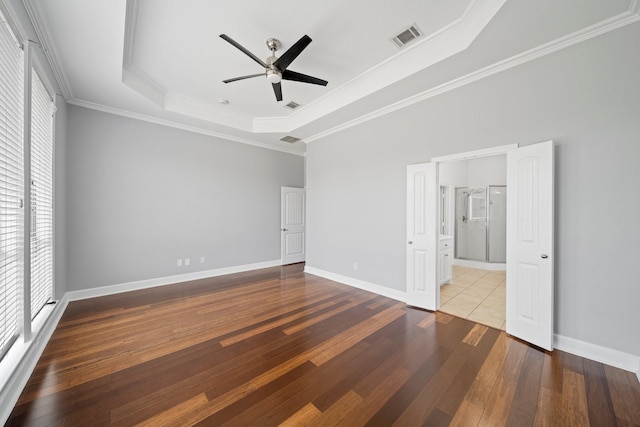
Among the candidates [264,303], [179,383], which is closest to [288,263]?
[264,303]

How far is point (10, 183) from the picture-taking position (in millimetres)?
1959

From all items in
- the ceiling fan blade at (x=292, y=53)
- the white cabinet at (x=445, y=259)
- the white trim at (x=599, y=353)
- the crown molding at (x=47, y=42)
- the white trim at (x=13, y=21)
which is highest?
the crown molding at (x=47, y=42)

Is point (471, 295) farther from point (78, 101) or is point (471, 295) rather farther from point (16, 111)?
point (78, 101)

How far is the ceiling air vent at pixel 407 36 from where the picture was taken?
106 inches

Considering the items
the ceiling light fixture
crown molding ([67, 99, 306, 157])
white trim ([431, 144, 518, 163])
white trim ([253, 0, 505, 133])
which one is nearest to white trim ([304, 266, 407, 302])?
white trim ([431, 144, 518, 163])

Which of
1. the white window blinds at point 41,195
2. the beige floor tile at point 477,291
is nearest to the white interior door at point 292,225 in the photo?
the beige floor tile at point 477,291

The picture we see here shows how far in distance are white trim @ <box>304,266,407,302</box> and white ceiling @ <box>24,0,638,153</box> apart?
2973 millimetres

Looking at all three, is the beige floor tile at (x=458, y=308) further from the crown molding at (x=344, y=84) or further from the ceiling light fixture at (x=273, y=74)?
the ceiling light fixture at (x=273, y=74)

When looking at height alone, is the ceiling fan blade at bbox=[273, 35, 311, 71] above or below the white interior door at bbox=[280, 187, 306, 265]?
above

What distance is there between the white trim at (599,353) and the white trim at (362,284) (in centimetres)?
175

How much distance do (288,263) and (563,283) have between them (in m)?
5.28

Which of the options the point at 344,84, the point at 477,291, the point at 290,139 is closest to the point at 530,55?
the point at 344,84

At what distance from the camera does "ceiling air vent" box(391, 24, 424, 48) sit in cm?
270

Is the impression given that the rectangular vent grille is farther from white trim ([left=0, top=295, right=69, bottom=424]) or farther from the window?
white trim ([left=0, top=295, right=69, bottom=424])
